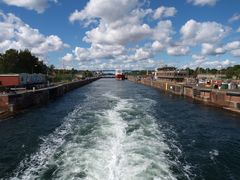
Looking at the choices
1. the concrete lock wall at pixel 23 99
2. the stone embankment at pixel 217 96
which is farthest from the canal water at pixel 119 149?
the stone embankment at pixel 217 96

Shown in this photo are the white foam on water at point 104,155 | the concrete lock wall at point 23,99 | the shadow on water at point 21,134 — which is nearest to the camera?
the white foam on water at point 104,155

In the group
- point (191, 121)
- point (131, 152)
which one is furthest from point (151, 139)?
point (191, 121)

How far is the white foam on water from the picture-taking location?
56.0 ft

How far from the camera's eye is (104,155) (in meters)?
20.1

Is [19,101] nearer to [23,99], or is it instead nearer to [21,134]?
[23,99]

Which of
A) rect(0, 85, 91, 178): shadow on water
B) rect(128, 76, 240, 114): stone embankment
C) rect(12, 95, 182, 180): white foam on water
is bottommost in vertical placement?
rect(0, 85, 91, 178): shadow on water

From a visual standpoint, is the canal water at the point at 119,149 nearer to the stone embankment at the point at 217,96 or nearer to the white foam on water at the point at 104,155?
the white foam on water at the point at 104,155

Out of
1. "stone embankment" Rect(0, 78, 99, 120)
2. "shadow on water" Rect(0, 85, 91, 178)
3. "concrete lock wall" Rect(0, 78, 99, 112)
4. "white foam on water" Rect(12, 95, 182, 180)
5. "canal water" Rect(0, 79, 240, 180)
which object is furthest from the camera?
"concrete lock wall" Rect(0, 78, 99, 112)

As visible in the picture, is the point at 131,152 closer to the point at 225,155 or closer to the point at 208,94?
the point at 225,155

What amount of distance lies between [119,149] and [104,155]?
186 cm

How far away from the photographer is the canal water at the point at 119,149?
695 inches

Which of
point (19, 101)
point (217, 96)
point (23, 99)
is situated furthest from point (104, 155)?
point (217, 96)

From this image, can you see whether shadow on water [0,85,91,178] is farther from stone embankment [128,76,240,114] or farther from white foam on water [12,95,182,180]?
stone embankment [128,76,240,114]

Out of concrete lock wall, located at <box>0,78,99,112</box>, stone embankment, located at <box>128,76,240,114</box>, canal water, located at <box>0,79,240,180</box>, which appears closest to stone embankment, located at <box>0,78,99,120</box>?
concrete lock wall, located at <box>0,78,99,112</box>
